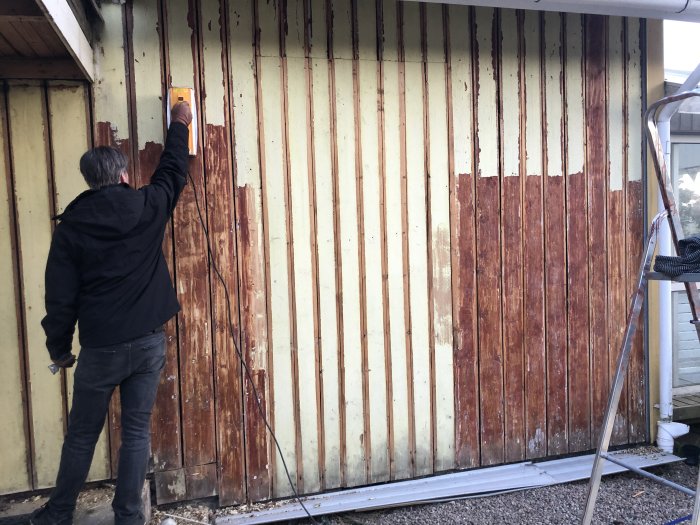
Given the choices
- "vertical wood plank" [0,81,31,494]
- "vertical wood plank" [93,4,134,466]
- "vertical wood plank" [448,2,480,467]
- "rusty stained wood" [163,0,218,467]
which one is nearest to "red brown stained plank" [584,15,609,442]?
"vertical wood plank" [448,2,480,467]

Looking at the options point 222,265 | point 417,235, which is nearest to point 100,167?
point 222,265

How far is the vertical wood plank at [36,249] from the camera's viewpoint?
2.70 meters

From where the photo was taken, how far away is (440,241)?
329 centimetres

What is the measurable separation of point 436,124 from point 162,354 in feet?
6.90

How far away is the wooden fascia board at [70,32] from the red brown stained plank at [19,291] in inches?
18.4

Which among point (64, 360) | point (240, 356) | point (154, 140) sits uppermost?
Answer: point (154, 140)

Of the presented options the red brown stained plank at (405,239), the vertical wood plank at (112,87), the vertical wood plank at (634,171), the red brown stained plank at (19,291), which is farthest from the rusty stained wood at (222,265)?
the vertical wood plank at (634,171)

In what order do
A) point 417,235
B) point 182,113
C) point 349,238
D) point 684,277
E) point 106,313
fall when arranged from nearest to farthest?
point 684,277 → point 106,313 → point 182,113 → point 349,238 → point 417,235

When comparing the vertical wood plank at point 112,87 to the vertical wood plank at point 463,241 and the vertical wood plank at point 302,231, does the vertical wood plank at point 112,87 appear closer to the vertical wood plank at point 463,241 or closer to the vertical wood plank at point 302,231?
the vertical wood plank at point 302,231

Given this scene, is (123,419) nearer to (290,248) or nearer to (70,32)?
(290,248)

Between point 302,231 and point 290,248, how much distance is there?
124mm

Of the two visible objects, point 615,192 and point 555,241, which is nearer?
point 555,241

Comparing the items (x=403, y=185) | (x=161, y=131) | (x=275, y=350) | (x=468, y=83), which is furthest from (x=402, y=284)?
(x=161, y=131)

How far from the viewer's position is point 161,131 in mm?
2840
